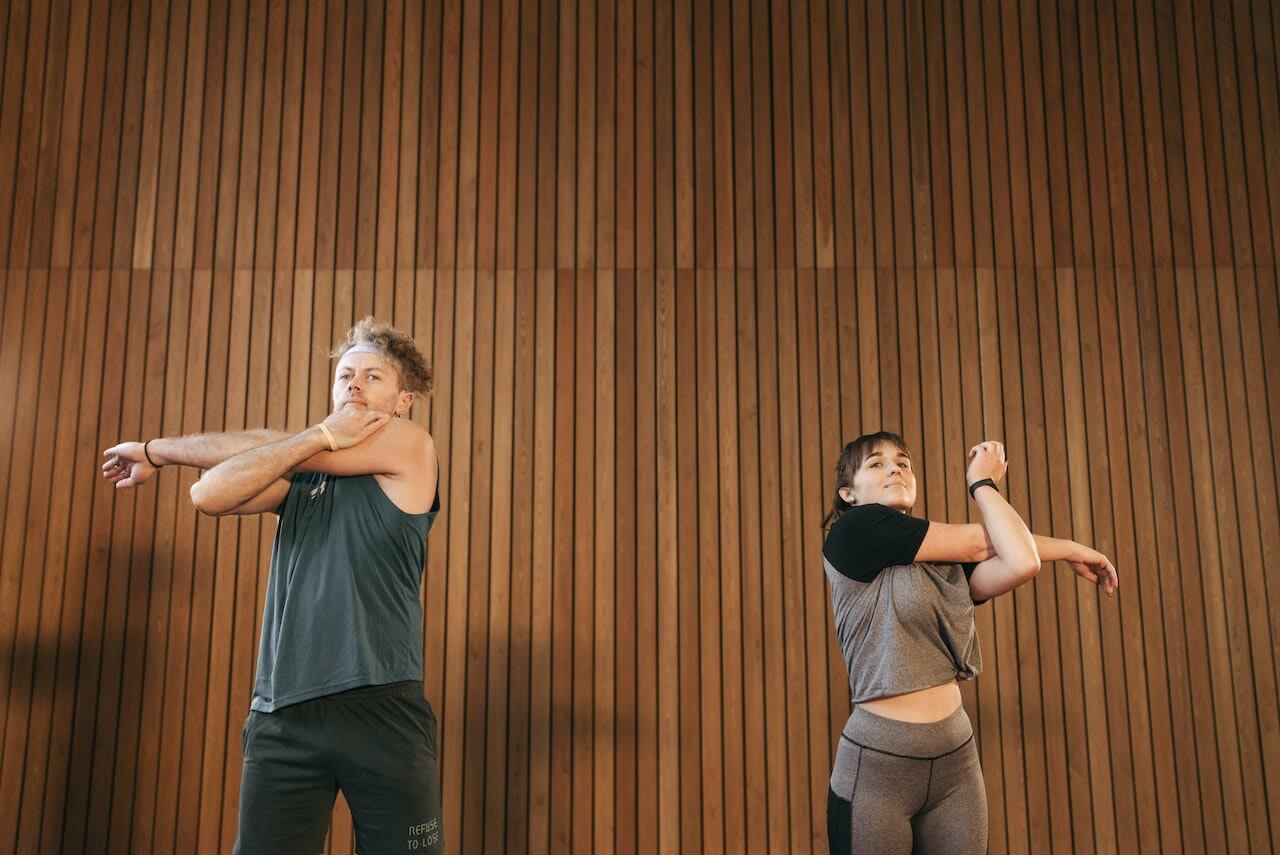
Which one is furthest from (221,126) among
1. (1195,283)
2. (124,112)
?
(1195,283)

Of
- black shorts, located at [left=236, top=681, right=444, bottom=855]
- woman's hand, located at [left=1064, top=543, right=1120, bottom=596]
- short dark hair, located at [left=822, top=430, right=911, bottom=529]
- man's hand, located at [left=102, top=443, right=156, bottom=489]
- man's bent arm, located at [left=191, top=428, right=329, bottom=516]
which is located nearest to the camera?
black shorts, located at [left=236, top=681, right=444, bottom=855]

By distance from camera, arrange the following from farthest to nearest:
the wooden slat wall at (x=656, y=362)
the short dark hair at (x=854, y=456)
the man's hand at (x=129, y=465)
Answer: the wooden slat wall at (x=656, y=362) → the short dark hair at (x=854, y=456) → the man's hand at (x=129, y=465)

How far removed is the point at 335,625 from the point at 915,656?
4.27 ft

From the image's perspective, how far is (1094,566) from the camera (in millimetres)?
2529

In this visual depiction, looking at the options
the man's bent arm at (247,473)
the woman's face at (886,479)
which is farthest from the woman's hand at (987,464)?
the man's bent arm at (247,473)

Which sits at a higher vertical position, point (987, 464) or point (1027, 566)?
point (987, 464)

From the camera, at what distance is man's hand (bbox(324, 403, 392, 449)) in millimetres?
2350

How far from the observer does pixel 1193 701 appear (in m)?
3.91

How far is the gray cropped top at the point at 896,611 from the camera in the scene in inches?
92.7

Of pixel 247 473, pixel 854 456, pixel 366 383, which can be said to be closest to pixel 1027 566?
pixel 854 456

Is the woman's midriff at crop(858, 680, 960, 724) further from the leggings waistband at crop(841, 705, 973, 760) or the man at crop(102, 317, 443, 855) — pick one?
the man at crop(102, 317, 443, 855)

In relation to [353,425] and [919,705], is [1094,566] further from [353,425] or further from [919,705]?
[353,425]

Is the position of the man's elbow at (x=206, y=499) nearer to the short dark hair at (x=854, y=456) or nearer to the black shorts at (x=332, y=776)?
the black shorts at (x=332, y=776)

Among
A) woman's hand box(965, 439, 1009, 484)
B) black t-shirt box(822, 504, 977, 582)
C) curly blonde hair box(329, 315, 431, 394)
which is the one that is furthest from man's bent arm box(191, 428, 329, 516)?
woman's hand box(965, 439, 1009, 484)
